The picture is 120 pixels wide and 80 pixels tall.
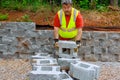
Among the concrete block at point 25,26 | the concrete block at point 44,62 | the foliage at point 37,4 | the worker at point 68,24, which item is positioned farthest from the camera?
the foliage at point 37,4

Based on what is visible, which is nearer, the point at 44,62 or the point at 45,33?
A: the point at 44,62

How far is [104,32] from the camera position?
10398 mm

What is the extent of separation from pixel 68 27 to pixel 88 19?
3.28 metres

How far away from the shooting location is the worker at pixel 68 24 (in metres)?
8.02

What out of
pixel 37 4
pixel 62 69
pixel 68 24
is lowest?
pixel 62 69

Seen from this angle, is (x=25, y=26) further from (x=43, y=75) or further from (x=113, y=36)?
(x=43, y=75)

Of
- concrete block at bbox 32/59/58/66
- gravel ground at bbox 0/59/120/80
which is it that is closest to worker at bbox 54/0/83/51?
concrete block at bbox 32/59/58/66

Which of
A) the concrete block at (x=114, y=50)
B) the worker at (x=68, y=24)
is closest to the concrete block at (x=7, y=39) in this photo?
the worker at (x=68, y=24)

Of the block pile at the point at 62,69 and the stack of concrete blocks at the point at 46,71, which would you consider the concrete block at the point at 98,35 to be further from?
the stack of concrete blocks at the point at 46,71

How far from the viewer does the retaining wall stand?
33.7 ft

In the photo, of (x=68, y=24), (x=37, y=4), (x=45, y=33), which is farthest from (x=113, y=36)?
(x=37, y=4)

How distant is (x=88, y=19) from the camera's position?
11.5 m

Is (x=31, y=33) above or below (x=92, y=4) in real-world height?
below

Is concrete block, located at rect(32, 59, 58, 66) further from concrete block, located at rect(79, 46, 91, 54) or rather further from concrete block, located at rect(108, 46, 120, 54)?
concrete block, located at rect(108, 46, 120, 54)
